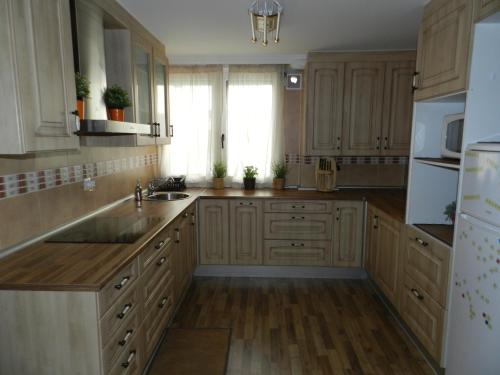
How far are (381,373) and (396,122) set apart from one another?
7.94 feet

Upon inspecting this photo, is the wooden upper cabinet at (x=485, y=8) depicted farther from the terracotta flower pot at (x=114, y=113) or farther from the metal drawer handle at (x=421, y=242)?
the terracotta flower pot at (x=114, y=113)

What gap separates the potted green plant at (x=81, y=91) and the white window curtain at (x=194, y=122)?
2117mm

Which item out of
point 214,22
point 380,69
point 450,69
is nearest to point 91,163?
point 214,22

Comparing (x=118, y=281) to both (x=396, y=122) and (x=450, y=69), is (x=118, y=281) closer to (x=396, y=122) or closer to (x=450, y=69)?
(x=450, y=69)

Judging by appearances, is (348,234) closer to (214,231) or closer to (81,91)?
(214,231)

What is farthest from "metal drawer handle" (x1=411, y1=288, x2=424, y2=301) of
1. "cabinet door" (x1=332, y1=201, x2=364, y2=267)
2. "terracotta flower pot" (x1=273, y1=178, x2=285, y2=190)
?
"terracotta flower pot" (x1=273, y1=178, x2=285, y2=190)

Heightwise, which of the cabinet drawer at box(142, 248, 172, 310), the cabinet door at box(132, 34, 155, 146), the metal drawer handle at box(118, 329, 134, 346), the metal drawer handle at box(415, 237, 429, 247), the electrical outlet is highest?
the cabinet door at box(132, 34, 155, 146)

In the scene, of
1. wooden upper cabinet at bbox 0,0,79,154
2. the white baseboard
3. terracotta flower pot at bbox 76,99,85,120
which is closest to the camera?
wooden upper cabinet at bbox 0,0,79,154

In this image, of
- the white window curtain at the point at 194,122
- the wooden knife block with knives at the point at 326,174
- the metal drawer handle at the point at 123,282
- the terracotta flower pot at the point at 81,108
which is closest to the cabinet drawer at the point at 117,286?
the metal drawer handle at the point at 123,282

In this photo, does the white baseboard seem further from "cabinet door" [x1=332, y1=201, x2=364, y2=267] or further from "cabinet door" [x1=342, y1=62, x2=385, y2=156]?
"cabinet door" [x1=342, y1=62, x2=385, y2=156]

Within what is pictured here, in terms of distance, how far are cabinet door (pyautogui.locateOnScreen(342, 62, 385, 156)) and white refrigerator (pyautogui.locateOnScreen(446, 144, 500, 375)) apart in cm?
185

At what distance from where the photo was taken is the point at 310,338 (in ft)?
8.53

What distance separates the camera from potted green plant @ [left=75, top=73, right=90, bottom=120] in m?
1.80

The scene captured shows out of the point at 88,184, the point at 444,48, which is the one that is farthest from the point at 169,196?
the point at 444,48
